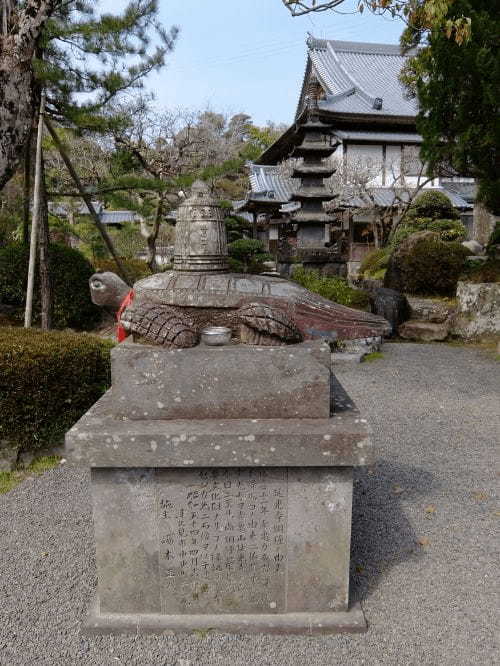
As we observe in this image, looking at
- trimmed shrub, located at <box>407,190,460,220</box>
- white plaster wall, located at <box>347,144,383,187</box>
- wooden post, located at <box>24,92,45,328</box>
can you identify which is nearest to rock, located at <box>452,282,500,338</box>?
wooden post, located at <box>24,92,45,328</box>

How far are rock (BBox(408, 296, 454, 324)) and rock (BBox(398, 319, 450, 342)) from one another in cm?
13

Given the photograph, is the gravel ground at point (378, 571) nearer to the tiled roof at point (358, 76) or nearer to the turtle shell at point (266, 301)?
the turtle shell at point (266, 301)

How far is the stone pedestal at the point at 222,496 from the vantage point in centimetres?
215

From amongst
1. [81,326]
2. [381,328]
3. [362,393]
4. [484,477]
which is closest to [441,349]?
[362,393]

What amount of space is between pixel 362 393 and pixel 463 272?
4.75 m

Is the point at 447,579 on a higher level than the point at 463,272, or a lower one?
lower

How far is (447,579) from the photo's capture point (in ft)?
8.84

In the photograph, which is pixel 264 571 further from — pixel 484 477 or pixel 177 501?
pixel 484 477

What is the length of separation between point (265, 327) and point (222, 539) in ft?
3.19

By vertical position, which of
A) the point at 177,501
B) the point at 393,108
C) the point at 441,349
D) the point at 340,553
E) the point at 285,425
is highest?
the point at 393,108

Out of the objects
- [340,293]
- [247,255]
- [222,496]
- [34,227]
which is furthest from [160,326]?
[247,255]

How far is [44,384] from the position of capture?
158 inches

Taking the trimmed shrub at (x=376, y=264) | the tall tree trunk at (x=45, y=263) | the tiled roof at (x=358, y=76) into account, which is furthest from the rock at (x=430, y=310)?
the tiled roof at (x=358, y=76)

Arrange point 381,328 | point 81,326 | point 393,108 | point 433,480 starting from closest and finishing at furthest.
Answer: point 381,328 → point 433,480 → point 81,326 → point 393,108
